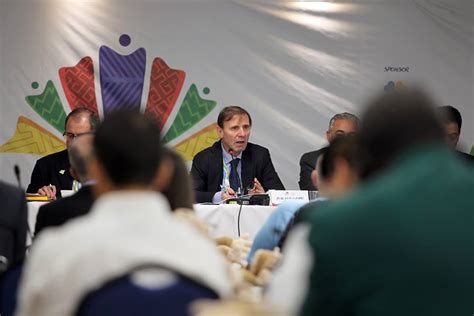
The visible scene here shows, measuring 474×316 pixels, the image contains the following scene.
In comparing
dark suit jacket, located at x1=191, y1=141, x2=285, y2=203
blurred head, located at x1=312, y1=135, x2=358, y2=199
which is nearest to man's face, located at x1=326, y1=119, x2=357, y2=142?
dark suit jacket, located at x1=191, y1=141, x2=285, y2=203

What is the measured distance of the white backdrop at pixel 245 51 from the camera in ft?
23.2

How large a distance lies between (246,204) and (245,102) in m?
2.21

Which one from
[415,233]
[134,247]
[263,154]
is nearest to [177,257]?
[134,247]

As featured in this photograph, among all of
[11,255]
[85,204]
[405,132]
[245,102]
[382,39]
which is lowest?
[11,255]

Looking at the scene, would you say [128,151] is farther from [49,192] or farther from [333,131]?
[333,131]

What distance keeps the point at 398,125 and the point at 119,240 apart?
1.83 feet

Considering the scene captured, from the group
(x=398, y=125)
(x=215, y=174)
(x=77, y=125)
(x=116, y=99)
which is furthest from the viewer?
(x=116, y=99)

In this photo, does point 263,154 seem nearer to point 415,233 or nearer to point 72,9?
point 72,9

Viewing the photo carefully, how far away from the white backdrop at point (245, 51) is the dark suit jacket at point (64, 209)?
14.1ft

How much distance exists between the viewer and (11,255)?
2945mm

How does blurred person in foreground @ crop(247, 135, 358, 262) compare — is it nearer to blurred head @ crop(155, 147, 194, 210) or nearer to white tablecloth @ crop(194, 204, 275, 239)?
blurred head @ crop(155, 147, 194, 210)

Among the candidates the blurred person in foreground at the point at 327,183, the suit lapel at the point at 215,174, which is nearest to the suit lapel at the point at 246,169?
the suit lapel at the point at 215,174

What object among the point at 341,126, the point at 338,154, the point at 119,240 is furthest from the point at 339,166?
the point at 341,126

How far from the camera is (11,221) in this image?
2951 millimetres
